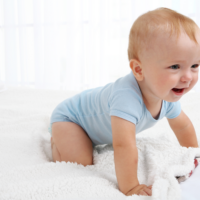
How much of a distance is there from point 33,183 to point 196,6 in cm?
268

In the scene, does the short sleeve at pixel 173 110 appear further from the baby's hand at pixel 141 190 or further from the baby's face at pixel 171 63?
the baby's hand at pixel 141 190

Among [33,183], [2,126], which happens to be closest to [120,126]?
[33,183]

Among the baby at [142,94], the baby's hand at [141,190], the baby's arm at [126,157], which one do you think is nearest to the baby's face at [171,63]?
the baby at [142,94]

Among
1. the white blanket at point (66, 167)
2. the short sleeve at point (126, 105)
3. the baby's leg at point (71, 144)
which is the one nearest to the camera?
the white blanket at point (66, 167)

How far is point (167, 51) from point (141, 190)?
1.29 ft

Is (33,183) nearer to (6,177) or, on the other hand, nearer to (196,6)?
(6,177)

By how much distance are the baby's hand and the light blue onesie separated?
20 cm

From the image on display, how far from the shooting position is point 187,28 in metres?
0.76

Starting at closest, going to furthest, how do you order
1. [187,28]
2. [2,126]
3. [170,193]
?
[170,193] → [187,28] → [2,126]

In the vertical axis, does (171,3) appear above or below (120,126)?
above

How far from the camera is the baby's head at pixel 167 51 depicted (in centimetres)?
74

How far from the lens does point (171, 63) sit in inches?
29.5

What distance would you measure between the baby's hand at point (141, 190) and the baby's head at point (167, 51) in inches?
11.1

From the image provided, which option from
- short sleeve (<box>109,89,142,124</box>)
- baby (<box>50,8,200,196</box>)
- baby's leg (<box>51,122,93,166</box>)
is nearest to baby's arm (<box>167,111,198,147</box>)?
baby (<box>50,8,200,196</box>)
